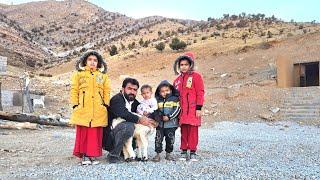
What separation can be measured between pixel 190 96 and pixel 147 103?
691mm

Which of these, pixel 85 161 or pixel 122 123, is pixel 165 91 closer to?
pixel 122 123

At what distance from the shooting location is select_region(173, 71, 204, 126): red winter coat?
741 centimetres

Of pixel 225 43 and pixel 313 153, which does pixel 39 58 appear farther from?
pixel 313 153

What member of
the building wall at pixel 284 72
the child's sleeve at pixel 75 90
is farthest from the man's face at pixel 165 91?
the building wall at pixel 284 72

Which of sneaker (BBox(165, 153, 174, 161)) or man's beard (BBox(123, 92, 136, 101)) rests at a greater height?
man's beard (BBox(123, 92, 136, 101))

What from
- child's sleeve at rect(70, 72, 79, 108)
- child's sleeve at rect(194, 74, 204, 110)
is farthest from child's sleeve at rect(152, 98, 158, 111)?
child's sleeve at rect(70, 72, 79, 108)

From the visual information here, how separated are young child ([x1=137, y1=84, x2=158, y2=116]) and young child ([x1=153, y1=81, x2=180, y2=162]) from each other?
3.3 inches

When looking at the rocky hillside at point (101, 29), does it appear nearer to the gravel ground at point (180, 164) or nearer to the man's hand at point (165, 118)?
the gravel ground at point (180, 164)

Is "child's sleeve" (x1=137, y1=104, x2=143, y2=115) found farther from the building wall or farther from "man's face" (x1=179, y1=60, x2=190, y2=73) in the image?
the building wall

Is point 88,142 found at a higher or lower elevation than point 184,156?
higher

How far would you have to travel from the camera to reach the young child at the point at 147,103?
23.9 ft

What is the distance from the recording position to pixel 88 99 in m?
7.13

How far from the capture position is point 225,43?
41.0 m

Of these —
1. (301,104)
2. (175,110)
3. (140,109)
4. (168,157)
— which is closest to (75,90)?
(140,109)
